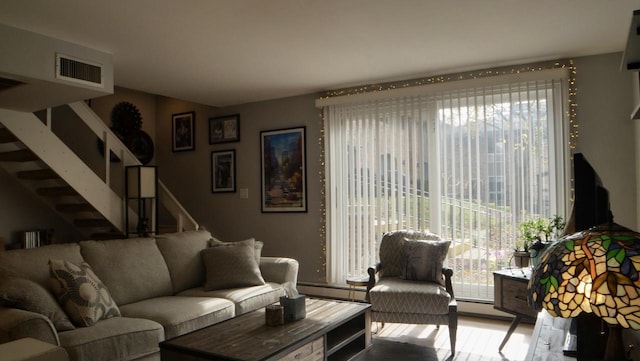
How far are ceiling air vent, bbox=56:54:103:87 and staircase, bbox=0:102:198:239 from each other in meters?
1.01

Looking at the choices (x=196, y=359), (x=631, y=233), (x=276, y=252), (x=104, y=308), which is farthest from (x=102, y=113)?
(x=631, y=233)

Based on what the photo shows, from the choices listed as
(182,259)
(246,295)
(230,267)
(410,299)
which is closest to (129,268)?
(182,259)

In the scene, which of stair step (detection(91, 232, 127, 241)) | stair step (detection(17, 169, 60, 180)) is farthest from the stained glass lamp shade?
stair step (detection(91, 232, 127, 241))

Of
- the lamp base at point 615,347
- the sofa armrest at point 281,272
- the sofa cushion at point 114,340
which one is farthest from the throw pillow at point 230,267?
the lamp base at point 615,347

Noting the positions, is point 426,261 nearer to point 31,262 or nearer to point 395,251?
point 395,251

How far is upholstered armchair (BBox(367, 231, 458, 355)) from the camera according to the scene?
136 inches

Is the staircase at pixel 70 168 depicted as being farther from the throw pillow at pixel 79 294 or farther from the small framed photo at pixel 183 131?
the throw pillow at pixel 79 294

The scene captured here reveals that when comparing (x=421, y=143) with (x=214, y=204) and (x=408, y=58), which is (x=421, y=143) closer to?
(x=408, y=58)

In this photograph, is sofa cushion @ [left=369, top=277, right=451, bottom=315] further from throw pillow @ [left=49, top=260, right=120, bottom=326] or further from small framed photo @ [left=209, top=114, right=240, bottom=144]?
small framed photo @ [left=209, top=114, right=240, bottom=144]

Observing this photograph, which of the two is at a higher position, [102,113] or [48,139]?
[102,113]

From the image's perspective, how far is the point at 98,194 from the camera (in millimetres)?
4840

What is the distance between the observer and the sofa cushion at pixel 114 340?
2496 millimetres

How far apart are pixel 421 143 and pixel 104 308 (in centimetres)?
336

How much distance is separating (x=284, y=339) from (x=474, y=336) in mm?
2163
